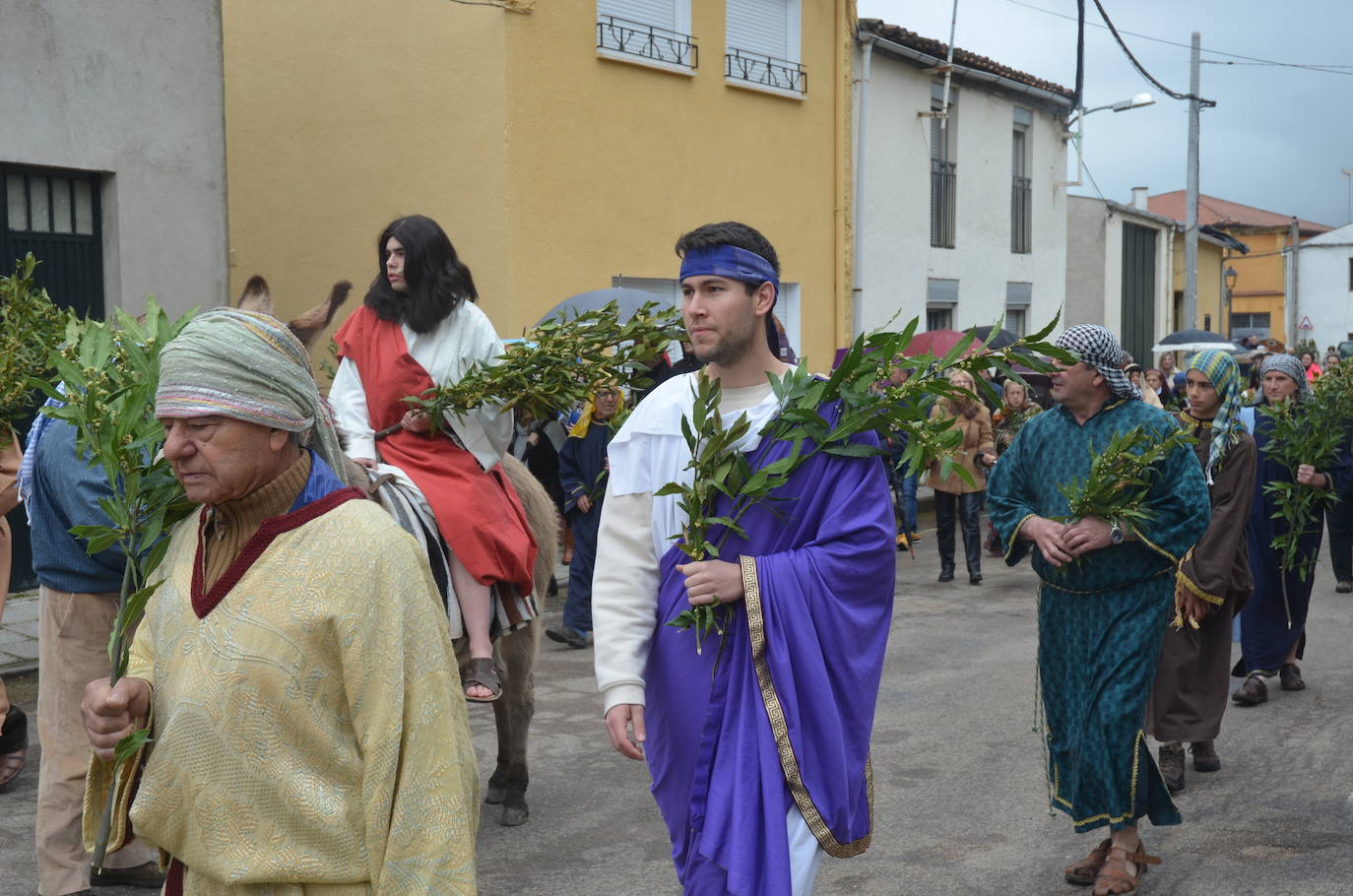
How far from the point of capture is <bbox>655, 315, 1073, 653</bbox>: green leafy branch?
134 inches

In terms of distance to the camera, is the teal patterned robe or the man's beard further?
the teal patterned robe

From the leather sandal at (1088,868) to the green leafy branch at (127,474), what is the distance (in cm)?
370

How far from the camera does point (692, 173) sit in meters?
16.4

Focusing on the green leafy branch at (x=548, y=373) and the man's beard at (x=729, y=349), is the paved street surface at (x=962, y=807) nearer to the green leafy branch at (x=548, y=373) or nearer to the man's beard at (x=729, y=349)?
the green leafy branch at (x=548, y=373)

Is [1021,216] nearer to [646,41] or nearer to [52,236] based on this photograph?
[646,41]

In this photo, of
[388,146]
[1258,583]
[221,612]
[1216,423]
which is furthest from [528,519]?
[388,146]

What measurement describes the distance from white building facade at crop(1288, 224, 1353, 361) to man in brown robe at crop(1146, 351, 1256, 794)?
56.5 m

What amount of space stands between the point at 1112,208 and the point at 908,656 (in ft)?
69.5

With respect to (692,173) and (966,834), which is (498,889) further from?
(692,173)

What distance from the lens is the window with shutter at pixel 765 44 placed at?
16859mm

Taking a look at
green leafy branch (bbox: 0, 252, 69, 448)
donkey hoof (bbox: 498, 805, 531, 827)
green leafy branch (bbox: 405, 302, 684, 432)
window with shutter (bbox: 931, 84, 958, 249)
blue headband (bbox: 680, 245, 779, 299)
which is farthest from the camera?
window with shutter (bbox: 931, 84, 958, 249)

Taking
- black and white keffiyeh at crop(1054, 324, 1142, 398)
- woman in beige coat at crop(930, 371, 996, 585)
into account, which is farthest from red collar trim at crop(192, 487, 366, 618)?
woman in beige coat at crop(930, 371, 996, 585)

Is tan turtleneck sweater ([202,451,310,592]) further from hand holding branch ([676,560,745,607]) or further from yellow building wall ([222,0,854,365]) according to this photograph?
yellow building wall ([222,0,854,365])

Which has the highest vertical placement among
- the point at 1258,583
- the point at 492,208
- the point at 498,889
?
the point at 492,208
